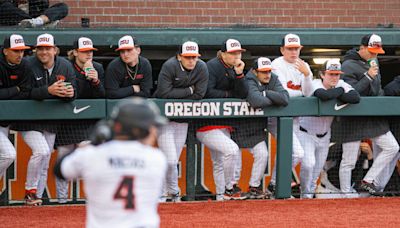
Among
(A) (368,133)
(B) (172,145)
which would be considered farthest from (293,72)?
(B) (172,145)

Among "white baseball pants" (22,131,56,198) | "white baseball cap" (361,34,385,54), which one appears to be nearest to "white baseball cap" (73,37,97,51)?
"white baseball pants" (22,131,56,198)

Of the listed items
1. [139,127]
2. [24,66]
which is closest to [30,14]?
[24,66]

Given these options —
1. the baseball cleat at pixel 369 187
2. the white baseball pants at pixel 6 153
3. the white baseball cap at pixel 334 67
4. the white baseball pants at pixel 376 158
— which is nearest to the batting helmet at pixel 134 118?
the white baseball pants at pixel 6 153

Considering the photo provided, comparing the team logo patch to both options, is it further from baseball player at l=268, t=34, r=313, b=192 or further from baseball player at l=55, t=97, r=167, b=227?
baseball player at l=55, t=97, r=167, b=227

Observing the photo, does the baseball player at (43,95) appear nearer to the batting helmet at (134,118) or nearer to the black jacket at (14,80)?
the black jacket at (14,80)

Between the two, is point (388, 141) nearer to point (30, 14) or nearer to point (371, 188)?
point (371, 188)

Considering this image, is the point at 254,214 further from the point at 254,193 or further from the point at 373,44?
the point at 373,44

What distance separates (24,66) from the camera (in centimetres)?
963

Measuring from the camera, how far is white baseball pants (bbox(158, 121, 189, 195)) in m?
9.82

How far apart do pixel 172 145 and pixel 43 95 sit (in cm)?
153

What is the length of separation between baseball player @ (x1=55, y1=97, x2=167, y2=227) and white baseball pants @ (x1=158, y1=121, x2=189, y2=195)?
492 centimetres

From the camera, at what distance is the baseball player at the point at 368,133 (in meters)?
10.3

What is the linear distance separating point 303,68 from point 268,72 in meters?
0.49

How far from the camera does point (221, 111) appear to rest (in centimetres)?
1002
